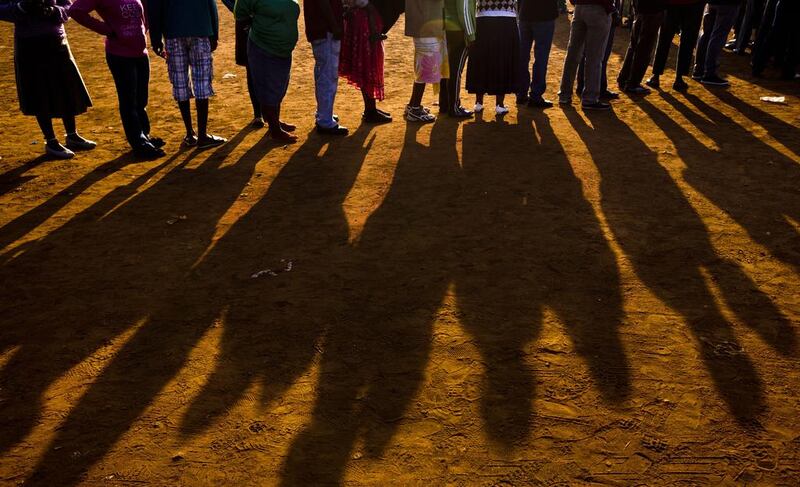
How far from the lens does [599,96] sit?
25.8 ft

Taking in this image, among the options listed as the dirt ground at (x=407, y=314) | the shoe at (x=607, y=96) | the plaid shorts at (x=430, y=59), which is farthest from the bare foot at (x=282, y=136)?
the shoe at (x=607, y=96)

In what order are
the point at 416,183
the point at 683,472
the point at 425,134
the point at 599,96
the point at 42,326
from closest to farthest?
the point at 683,472 → the point at 42,326 → the point at 416,183 → the point at 425,134 → the point at 599,96

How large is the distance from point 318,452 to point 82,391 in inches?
47.4

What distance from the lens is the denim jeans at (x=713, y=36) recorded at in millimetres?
8062

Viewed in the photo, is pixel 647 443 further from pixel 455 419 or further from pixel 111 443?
pixel 111 443

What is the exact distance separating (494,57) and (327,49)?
5.84ft

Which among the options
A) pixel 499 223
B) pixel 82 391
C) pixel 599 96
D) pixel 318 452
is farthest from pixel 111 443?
pixel 599 96

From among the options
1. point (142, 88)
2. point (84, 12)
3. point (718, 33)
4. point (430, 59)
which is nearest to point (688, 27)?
point (718, 33)

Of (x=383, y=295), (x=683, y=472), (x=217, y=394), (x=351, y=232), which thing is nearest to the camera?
(x=683, y=472)

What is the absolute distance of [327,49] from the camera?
21.2ft

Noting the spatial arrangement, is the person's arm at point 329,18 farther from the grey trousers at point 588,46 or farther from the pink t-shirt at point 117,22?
the grey trousers at point 588,46

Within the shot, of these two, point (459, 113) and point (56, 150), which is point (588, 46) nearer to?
point (459, 113)

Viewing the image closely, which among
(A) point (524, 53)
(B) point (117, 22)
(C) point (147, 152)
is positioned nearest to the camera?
(B) point (117, 22)

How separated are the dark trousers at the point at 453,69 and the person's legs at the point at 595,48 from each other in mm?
1361
